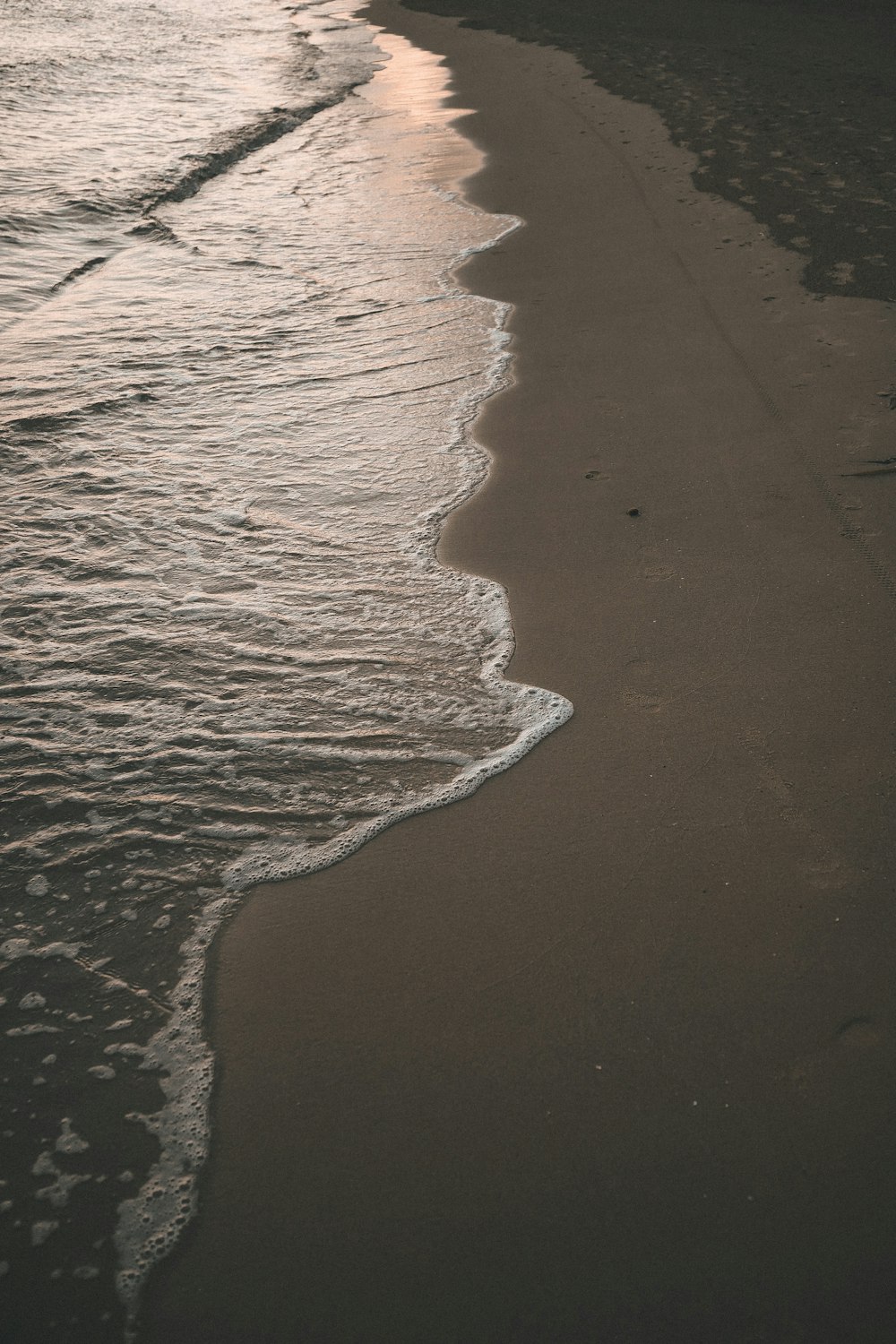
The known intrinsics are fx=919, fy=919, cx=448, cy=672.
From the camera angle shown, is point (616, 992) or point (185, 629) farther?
point (185, 629)

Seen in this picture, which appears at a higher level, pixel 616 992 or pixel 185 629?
pixel 185 629

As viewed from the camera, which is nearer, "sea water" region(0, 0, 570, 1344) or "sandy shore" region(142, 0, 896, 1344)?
"sandy shore" region(142, 0, 896, 1344)

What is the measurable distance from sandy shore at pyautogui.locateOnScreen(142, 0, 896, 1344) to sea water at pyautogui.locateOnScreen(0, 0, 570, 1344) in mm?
180

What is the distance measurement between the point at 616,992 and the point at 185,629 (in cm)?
225

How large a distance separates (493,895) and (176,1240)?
3.68ft

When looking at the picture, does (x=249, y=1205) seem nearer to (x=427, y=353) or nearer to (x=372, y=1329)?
(x=372, y=1329)

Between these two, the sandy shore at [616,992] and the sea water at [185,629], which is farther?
the sea water at [185,629]

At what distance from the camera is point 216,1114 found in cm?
218

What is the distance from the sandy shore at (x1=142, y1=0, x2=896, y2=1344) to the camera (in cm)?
188

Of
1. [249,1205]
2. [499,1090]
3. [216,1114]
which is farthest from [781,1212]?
[216,1114]

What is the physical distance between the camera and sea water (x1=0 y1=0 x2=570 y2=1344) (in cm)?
221

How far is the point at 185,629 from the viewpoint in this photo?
3.72 meters

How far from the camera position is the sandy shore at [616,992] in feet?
6.16

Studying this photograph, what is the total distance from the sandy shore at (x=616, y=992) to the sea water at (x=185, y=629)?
18cm
